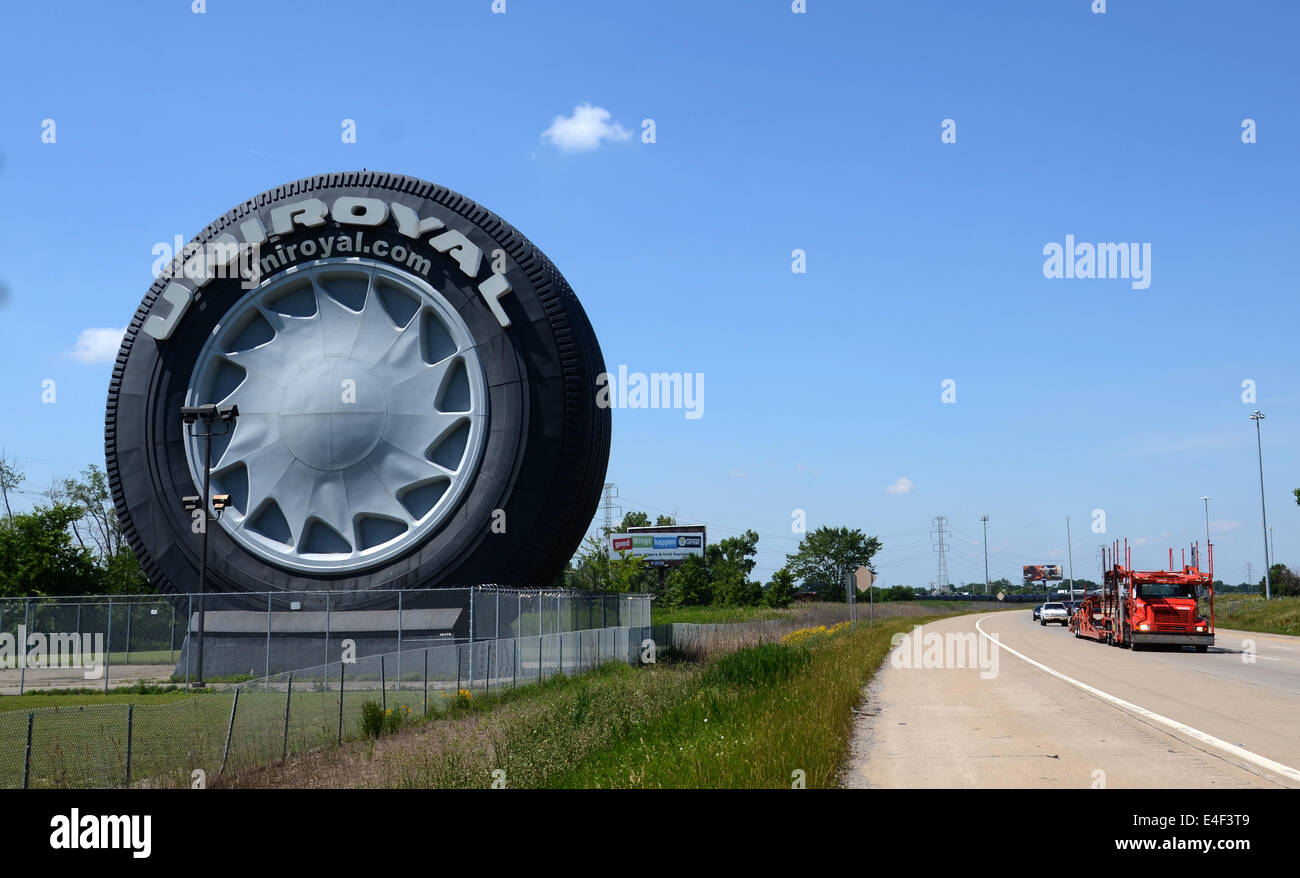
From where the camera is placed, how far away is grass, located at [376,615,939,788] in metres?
10.3

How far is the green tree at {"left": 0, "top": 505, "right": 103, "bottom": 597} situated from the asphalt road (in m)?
Answer: 42.3

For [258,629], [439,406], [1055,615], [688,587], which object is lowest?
[1055,615]

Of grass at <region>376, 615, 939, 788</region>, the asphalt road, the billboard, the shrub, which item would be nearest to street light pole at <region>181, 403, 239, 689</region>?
grass at <region>376, 615, 939, 788</region>

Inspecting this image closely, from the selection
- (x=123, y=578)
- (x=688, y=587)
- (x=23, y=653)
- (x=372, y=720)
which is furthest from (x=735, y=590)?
(x=372, y=720)

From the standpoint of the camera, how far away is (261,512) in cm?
3412

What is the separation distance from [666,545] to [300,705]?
3646 inches

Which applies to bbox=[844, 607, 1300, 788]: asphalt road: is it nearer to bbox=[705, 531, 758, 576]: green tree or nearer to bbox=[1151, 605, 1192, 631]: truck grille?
bbox=[1151, 605, 1192, 631]: truck grille

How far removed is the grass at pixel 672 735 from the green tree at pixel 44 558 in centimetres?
3887

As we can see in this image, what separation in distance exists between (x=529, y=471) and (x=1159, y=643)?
22.1m

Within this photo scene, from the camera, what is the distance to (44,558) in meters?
51.5

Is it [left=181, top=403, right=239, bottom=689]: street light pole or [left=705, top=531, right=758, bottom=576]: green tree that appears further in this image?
[left=705, top=531, right=758, bottom=576]: green tree

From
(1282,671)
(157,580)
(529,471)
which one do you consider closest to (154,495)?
(157,580)

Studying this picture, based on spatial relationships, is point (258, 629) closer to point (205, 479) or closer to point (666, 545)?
point (205, 479)
